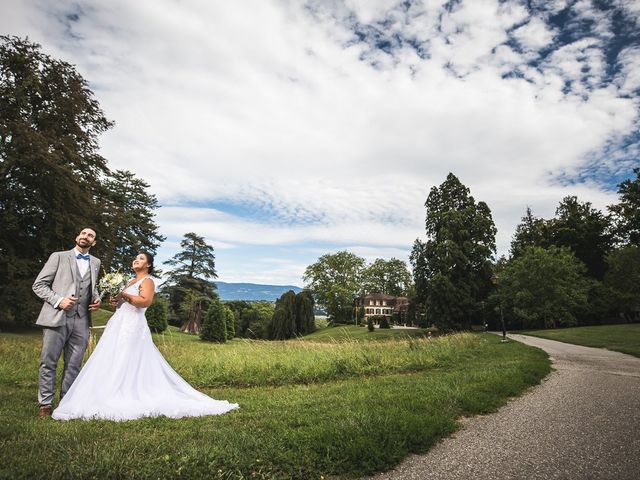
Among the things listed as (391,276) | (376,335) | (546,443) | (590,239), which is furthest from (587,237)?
(546,443)

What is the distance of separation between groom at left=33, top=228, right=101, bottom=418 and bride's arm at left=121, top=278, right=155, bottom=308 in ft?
1.53

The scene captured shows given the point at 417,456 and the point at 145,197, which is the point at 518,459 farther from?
the point at 145,197

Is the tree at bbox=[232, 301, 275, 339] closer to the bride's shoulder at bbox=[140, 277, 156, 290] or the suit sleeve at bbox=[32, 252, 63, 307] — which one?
the bride's shoulder at bbox=[140, 277, 156, 290]

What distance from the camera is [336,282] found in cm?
7075

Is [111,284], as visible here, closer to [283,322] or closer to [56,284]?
[56,284]

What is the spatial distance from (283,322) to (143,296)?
38690mm

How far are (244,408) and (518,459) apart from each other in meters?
3.43

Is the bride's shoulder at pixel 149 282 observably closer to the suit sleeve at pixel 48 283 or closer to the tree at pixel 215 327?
the suit sleeve at pixel 48 283

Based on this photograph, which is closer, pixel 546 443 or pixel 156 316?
pixel 546 443

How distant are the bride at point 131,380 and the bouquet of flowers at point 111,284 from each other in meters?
0.14

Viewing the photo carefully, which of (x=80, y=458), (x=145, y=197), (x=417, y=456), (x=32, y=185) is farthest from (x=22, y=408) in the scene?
(x=145, y=197)

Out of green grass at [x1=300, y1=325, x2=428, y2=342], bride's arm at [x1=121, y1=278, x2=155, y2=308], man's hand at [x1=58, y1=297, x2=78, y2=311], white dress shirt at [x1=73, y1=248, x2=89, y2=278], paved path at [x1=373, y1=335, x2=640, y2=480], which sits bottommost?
green grass at [x1=300, y1=325, x2=428, y2=342]

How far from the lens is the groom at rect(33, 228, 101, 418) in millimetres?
4773

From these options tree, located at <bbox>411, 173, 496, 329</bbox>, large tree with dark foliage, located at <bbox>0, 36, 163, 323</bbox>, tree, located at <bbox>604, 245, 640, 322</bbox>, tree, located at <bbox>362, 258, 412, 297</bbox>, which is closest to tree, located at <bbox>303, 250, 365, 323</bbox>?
tree, located at <bbox>362, 258, 412, 297</bbox>
